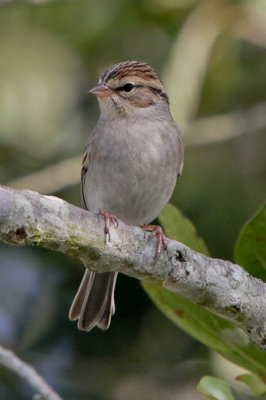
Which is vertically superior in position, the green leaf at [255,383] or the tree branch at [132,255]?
the tree branch at [132,255]

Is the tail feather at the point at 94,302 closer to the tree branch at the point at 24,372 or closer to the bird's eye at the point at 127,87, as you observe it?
the tree branch at the point at 24,372

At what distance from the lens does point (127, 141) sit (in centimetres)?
418

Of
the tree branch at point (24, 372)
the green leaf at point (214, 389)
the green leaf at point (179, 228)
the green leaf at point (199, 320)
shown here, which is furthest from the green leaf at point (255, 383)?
the tree branch at point (24, 372)

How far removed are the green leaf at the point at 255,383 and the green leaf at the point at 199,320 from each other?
11cm

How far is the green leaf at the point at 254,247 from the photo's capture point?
10.4 feet

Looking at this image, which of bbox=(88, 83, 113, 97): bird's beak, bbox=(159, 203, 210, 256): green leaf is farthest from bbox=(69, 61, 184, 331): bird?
bbox=(159, 203, 210, 256): green leaf

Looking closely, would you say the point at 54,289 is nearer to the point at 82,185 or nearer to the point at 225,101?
the point at 82,185

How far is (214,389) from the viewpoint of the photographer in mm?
2750

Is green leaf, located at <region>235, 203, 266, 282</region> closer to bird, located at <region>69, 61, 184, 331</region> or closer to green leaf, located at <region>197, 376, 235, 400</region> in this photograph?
green leaf, located at <region>197, 376, 235, 400</region>

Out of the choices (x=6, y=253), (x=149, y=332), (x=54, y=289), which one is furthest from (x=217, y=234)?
(x=6, y=253)

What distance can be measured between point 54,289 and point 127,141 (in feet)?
3.45

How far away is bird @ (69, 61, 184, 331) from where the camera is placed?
13.5 feet

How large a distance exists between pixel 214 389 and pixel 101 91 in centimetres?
210

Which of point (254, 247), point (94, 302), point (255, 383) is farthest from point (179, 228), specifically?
point (94, 302)
